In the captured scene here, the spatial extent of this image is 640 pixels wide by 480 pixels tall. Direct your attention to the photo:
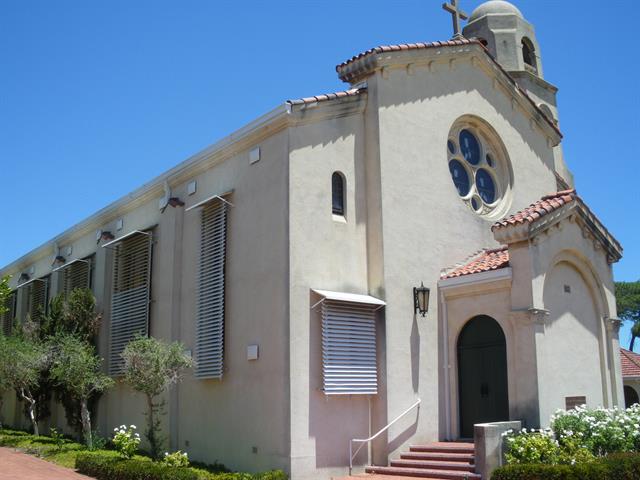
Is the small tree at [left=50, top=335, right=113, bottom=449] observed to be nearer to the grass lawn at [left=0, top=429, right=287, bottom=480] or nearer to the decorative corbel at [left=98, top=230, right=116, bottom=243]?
the grass lawn at [left=0, top=429, right=287, bottom=480]

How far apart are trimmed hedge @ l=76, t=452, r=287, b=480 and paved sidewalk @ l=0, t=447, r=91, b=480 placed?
0.29 meters

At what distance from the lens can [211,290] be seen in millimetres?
17797

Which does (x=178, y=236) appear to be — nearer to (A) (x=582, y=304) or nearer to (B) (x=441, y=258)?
(B) (x=441, y=258)

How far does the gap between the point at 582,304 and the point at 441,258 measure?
353cm

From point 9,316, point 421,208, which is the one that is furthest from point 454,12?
point 9,316

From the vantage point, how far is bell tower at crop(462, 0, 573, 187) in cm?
2695

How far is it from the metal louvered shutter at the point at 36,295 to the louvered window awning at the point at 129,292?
6867mm

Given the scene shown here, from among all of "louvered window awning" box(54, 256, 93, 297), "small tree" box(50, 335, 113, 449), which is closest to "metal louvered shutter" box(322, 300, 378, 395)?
"small tree" box(50, 335, 113, 449)

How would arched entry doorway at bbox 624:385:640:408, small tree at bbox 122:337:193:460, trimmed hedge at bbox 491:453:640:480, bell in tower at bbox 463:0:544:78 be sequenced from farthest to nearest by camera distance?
arched entry doorway at bbox 624:385:640:408 → bell in tower at bbox 463:0:544:78 → small tree at bbox 122:337:193:460 → trimmed hedge at bbox 491:453:640:480

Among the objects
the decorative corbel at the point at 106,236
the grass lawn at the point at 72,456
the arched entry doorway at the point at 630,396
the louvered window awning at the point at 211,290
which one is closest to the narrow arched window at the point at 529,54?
the arched entry doorway at the point at 630,396

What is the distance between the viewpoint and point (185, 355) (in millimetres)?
17281

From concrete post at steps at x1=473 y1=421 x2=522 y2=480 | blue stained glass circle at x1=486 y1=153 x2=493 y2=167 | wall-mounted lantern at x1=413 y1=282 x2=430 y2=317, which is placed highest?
blue stained glass circle at x1=486 y1=153 x2=493 y2=167

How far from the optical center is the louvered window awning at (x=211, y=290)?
1712cm

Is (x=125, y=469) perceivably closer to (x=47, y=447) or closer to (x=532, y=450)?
(x=47, y=447)
